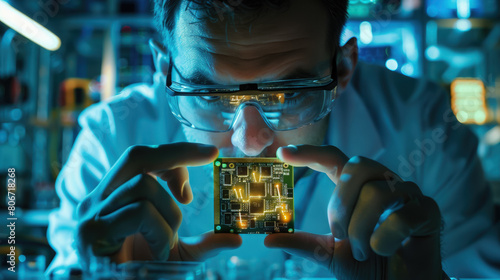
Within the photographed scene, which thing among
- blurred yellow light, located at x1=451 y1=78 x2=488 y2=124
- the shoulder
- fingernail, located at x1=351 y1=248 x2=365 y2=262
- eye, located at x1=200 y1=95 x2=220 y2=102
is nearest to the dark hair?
eye, located at x1=200 y1=95 x2=220 y2=102

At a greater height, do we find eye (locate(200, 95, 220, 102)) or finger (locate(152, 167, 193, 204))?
eye (locate(200, 95, 220, 102))

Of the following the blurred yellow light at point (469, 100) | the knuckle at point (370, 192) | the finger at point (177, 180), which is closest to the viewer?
the knuckle at point (370, 192)

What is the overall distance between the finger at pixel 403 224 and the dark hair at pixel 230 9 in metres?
0.54

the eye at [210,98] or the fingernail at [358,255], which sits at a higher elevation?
the eye at [210,98]

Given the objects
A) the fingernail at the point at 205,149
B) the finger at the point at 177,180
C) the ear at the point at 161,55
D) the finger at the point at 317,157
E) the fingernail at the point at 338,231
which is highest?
the ear at the point at 161,55

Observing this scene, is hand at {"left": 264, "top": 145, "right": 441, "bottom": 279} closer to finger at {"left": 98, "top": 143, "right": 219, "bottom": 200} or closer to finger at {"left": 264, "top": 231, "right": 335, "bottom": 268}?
finger at {"left": 264, "top": 231, "right": 335, "bottom": 268}

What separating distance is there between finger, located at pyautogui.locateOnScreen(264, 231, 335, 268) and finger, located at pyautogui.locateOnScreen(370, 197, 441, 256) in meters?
0.13

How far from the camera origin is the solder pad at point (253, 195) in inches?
34.1

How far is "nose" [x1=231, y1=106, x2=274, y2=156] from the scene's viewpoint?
962mm

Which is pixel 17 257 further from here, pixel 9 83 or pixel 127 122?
pixel 9 83

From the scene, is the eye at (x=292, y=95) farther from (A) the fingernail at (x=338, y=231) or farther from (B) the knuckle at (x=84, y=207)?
(B) the knuckle at (x=84, y=207)

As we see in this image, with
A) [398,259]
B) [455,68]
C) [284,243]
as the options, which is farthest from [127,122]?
[455,68]

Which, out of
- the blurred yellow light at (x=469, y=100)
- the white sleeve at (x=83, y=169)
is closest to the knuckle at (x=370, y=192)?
the white sleeve at (x=83, y=169)

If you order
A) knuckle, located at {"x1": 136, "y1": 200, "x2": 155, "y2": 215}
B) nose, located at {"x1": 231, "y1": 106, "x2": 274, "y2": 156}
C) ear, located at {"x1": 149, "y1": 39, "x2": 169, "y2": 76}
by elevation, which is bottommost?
knuckle, located at {"x1": 136, "y1": 200, "x2": 155, "y2": 215}
